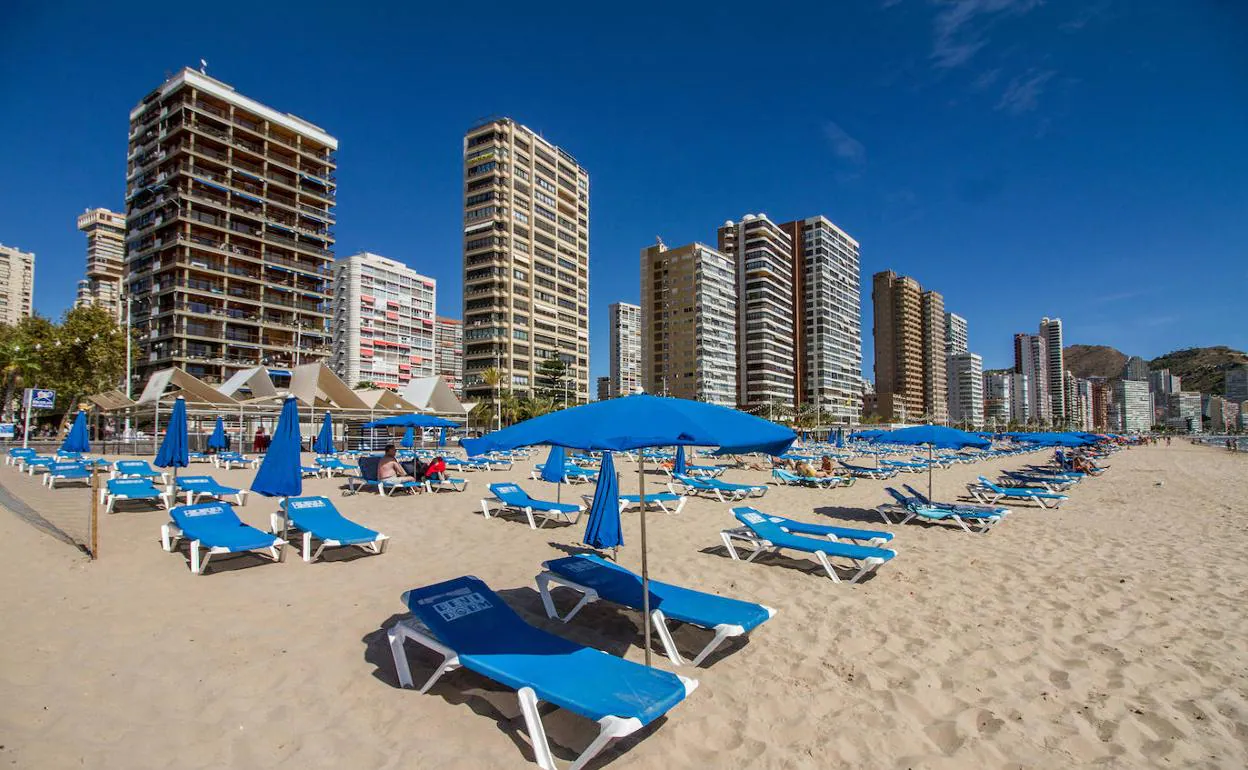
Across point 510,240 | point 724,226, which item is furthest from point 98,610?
point 724,226

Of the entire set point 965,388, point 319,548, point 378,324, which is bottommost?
point 319,548

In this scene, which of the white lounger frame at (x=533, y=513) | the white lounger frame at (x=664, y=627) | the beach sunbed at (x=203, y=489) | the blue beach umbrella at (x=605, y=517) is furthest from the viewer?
the beach sunbed at (x=203, y=489)

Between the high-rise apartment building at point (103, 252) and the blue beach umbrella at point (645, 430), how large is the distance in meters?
114

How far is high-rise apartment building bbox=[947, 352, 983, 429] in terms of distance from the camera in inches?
6257

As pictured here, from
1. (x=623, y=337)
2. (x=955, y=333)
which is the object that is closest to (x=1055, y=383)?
(x=955, y=333)

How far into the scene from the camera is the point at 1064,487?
17.3 m

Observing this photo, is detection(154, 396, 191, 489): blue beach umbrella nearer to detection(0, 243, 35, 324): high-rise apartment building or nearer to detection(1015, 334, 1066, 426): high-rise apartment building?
detection(0, 243, 35, 324): high-rise apartment building

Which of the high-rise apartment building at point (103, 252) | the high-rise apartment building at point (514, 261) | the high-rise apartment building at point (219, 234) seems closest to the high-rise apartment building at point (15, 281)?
the high-rise apartment building at point (103, 252)

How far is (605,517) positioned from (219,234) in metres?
56.6

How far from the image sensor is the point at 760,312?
91062 millimetres

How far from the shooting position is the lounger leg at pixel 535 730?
2921 millimetres

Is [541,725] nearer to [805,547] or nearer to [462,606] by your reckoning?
[462,606]

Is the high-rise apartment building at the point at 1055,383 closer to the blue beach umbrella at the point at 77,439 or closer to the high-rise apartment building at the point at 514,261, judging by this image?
the high-rise apartment building at the point at 514,261

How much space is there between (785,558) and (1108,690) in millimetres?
3956
